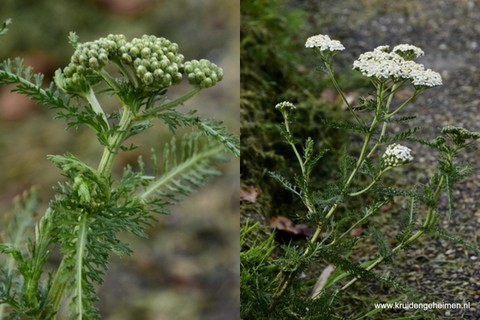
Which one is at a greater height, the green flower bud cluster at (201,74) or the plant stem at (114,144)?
the green flower bud cluster at (201,74)

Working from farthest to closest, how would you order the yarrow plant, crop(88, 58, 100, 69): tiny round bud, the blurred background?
the blurred background, the yarrow plant, crop(88, 58, 100, 69): tiny round bud

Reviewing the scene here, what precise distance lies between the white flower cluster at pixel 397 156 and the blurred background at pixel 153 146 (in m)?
0.59

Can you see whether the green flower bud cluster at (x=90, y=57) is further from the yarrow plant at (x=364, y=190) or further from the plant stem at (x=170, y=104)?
the yarrow plant at (x=364, y=190)

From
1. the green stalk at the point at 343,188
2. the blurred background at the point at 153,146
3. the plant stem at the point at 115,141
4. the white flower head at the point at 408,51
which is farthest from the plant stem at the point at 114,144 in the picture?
the blurred background at the point at 153,146

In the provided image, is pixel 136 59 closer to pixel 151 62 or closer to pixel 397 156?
pixel 151 62

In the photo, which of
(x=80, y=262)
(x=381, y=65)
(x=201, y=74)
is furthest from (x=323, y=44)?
(x=80, y=262)

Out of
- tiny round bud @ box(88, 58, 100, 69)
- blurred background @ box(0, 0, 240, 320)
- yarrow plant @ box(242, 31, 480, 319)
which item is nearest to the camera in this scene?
tiny round bud @ box(88, 58, 100, 69)

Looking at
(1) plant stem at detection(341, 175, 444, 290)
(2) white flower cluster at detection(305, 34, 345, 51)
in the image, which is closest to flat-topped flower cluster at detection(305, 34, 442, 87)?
(2) white flower cluster at detection(305, 34, 345, 51)

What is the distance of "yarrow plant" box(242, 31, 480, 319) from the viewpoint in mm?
857

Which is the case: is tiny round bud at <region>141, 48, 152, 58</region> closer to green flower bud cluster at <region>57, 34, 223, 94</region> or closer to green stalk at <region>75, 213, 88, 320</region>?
green flower bud cluster at <region>57, 34, 223, 94</region>

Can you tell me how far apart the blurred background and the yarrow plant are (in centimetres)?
47

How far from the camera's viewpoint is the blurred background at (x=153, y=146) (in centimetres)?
145

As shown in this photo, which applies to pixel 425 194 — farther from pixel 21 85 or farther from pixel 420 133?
pixel 21 85

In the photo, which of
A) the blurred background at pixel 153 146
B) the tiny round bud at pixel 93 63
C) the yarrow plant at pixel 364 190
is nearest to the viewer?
the tiny round bud at pixel 93 63
